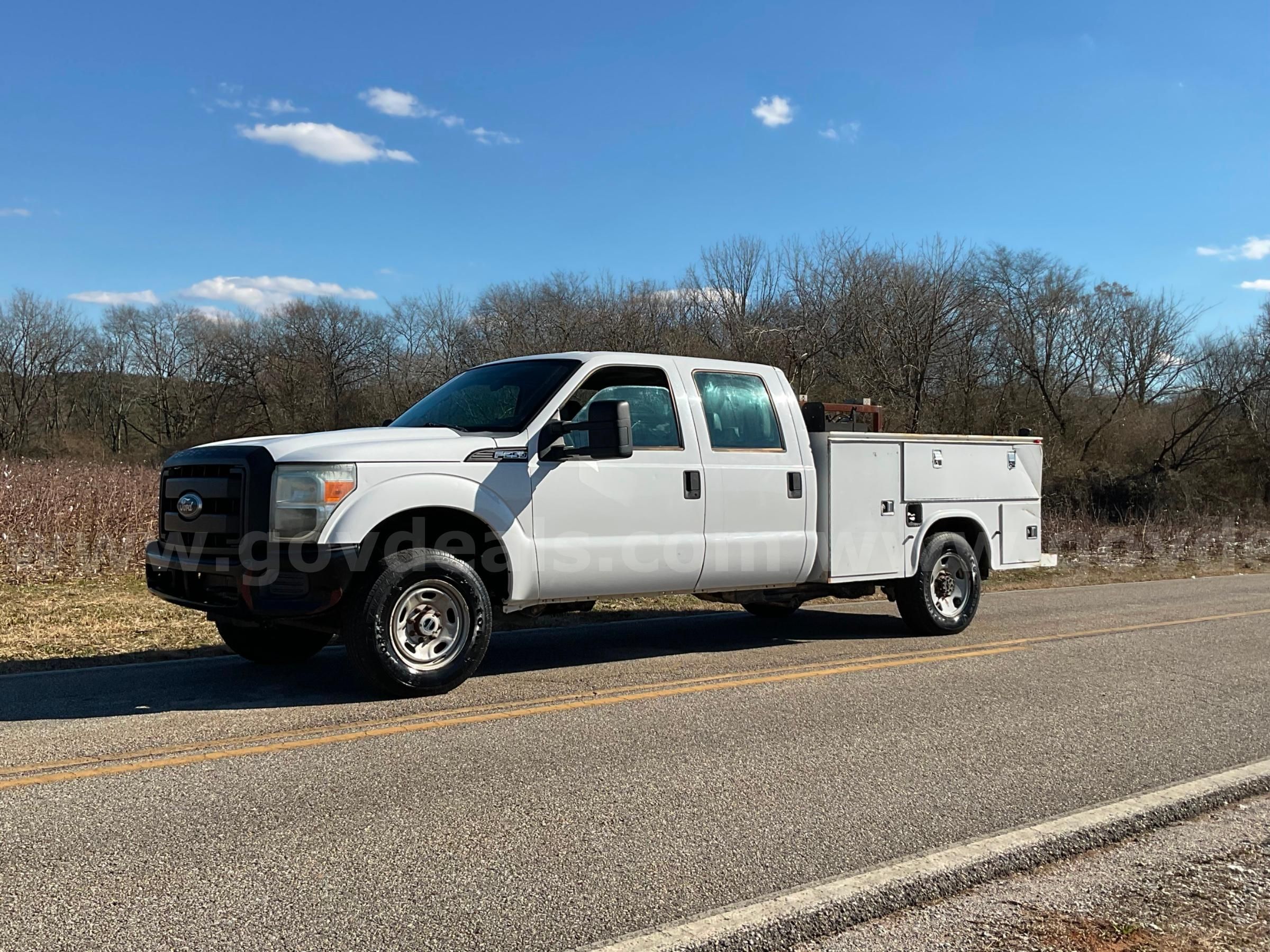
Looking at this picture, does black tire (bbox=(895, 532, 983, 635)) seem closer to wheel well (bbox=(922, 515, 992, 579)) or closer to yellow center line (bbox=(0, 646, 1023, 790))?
wheel well (bbox=(922, 515, 992, 579))

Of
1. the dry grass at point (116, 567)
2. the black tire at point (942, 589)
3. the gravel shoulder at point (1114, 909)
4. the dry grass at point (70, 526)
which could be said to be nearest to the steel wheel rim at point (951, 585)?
the black tire at point (942, 589)

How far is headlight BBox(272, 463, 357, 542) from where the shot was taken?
6.14m

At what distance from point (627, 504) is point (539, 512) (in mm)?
689

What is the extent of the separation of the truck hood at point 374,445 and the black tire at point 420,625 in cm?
62

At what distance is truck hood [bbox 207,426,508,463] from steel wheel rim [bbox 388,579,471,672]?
2.67ft

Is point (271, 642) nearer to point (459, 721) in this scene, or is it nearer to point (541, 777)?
point (459, 721)

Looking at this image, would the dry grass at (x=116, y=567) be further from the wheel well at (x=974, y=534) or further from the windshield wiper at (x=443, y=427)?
the wheel well at (x=974, y=534)

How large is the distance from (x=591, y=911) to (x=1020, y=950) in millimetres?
1376

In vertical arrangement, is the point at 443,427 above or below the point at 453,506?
above

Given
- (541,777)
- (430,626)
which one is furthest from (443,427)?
(541,777)

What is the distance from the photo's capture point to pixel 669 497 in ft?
24.6

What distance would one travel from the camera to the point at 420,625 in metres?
6.48

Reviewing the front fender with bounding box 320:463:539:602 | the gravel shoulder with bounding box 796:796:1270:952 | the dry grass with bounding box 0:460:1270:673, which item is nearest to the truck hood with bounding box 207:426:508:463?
the front fender with bounding box 320:463:539:602

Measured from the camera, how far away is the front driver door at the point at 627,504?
703 centimetres
